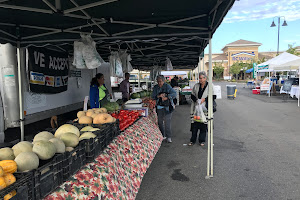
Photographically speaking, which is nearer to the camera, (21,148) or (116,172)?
(21,148)

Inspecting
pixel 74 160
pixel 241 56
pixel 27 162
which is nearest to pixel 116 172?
pixel 74 160

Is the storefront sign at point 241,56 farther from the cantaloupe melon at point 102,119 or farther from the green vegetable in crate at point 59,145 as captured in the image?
the green vegetable in crate at point 59,145

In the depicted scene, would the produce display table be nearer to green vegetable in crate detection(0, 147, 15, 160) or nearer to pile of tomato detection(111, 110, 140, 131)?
pile of tomato detection(111, 110, 140, 131)

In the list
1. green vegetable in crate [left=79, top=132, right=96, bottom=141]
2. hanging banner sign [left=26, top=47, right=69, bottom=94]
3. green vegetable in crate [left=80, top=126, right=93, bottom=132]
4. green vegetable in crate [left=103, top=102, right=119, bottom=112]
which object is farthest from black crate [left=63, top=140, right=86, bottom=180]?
hanging banner sign [left=26, top=47, right=69, bottom=94]

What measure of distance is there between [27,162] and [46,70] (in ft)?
17.2

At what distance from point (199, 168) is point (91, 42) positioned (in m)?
3.41

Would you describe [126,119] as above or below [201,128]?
above

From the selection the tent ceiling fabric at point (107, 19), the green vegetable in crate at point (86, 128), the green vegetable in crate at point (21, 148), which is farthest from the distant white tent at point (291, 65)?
the green vegetable in crate at point (21, 148)

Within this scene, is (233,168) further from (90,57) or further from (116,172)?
(90,57)

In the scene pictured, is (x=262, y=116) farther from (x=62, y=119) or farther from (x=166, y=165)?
(x=62, y=119)

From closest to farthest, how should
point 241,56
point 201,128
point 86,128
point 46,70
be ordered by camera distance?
point 86,128 → point 201,128 → point 46,70 → point 241,56

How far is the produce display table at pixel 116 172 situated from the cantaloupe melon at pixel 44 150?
29 centimetres

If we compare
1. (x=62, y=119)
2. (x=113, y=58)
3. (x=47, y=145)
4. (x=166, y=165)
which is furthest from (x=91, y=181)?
(x=62, y=119)

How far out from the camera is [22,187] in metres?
1.54
